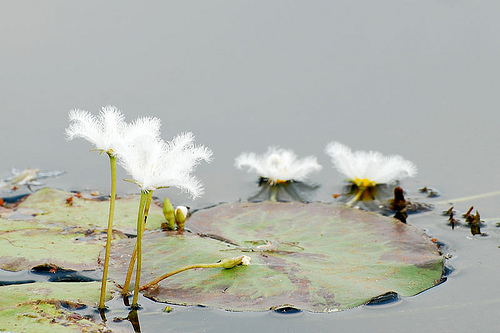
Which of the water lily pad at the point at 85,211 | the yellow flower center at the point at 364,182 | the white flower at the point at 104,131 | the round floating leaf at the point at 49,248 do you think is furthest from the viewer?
the yellow flower center at the point at 364,182

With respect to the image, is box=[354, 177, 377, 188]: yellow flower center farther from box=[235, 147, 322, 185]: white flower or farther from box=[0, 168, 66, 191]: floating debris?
box=[0, 168, 66, 191]: floating debris

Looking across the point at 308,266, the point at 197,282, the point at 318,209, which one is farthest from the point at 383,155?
the point at 197,282

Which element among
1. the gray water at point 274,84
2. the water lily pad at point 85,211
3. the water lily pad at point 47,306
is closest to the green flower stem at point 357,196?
the gray water at point 274,84

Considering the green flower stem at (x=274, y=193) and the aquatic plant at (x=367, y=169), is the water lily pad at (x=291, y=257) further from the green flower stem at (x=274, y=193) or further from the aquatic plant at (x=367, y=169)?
the aquatic plant at (x=367, y=169)

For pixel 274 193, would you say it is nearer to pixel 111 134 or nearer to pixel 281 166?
pixel 281 166

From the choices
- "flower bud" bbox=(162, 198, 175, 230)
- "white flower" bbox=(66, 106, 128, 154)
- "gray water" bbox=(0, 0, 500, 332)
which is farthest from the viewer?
"gray water" bbox=(0, 0, 500, 332)

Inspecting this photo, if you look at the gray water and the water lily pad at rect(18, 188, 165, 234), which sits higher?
the gray water

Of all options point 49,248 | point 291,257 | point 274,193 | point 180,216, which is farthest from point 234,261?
point 274,193

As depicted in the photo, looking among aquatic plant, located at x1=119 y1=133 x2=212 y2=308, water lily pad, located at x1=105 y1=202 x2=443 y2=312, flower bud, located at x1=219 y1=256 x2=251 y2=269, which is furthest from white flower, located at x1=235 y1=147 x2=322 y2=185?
aquatic plant, located at x1=119 y1=133 x2=212 y2=308
